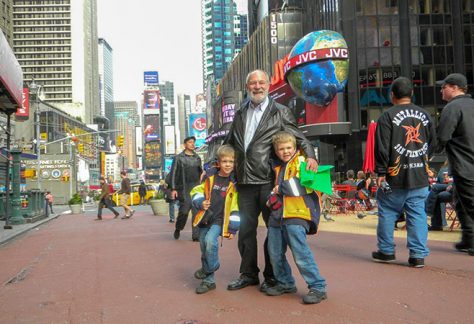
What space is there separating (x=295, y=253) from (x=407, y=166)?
2030 millimetres

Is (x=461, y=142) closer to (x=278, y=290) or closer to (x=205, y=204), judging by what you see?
(x=278, y=290)

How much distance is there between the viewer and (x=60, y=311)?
425 centimetres

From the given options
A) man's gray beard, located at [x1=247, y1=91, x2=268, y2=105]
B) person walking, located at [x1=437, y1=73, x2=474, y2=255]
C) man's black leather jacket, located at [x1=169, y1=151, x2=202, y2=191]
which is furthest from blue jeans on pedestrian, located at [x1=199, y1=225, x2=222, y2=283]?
man's black leather jacket, located at [x1=169, y1=151, x2=202, y2=191]

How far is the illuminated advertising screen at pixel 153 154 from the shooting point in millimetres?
182012

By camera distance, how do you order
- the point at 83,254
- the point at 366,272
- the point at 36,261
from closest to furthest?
1. the point at 366,272
2. the point at 36,261
3. the point at 83,254

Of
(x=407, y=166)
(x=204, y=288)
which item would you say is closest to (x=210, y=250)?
(x=204, y=288)

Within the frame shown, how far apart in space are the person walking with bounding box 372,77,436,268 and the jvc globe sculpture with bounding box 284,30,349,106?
26346 millimetres

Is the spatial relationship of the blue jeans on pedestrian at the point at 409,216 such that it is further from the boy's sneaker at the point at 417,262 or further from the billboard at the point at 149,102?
the billboard at the point at 149,102

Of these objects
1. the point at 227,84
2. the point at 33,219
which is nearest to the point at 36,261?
the point at 33,219

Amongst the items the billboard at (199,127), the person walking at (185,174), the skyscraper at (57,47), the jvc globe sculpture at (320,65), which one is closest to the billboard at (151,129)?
Result: the skyscraper at (57,47)

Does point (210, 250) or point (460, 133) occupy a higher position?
A: point (460, 133)

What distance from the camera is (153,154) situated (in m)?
183

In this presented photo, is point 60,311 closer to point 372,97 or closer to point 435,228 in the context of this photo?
point 435,228

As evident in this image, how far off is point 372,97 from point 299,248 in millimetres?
33601
